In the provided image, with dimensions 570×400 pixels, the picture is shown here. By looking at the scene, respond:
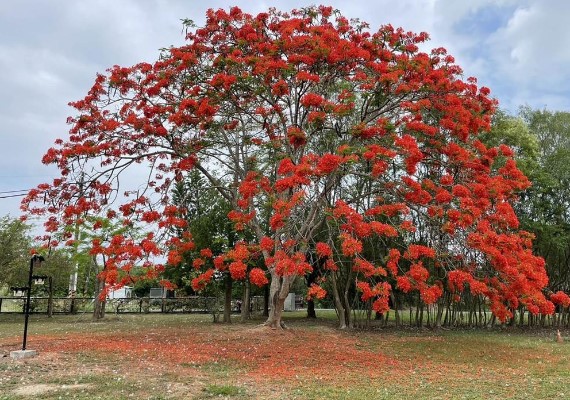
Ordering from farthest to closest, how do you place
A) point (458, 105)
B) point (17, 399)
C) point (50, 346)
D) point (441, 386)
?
point (458, 105) < point (50, 346) < point (441, 386) < point (17, 399)

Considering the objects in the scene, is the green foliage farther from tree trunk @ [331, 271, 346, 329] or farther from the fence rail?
the fence rail

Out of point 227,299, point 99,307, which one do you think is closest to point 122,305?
point 99,307

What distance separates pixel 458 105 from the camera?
12812mm

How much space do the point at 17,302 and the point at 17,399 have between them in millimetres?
23607

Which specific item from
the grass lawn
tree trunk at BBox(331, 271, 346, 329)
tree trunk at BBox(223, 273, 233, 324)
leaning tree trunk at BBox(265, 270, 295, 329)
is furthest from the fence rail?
the grass lawn

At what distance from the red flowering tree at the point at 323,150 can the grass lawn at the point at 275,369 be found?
1350 millimetres

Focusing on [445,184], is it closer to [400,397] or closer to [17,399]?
[400,397]

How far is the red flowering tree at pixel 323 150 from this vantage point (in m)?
10.8

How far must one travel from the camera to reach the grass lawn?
23.0ft

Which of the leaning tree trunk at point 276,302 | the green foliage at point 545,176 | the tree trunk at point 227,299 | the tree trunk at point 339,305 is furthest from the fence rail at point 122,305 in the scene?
the green foliage at point 545,176

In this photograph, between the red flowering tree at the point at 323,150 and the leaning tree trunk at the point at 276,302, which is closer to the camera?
the red flowering tree at the point at 323,150

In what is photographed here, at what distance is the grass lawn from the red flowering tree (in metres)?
1.35

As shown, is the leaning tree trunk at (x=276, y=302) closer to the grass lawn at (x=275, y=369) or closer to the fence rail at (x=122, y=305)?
the grass lawn at (x=275, y=369)

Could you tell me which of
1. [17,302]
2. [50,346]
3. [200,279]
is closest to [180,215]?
[200,279]
